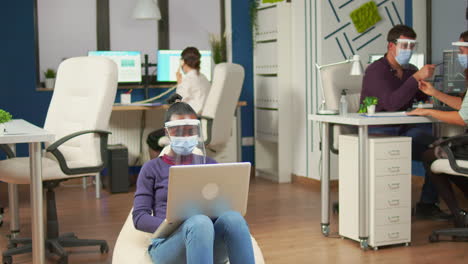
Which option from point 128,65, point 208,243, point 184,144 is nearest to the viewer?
point 208,243

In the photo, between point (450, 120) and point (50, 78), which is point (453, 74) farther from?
point (50, 78)

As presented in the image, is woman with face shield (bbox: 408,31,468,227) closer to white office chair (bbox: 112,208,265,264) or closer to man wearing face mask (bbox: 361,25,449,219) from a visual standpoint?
man wearing face mask (bbox: 361,25,449,219)

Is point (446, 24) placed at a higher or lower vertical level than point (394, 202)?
higher

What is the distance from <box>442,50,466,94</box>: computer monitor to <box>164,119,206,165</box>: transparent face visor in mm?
2905

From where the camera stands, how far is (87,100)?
4098mm

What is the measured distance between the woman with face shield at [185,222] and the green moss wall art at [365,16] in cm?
382

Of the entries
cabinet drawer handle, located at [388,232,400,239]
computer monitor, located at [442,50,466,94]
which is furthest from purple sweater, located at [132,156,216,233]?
computer monitor, located at [442,50,466,94]

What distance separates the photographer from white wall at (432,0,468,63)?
6109mm

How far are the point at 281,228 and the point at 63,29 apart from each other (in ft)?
10.9

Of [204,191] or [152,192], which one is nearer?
[204,191]

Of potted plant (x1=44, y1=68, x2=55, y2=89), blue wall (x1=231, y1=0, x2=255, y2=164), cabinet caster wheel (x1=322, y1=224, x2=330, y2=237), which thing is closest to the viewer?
cabinet caster wheel (x1=322, y1=224, x2=330, y2=237)

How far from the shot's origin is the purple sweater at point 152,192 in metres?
2.66

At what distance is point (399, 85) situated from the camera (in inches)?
185

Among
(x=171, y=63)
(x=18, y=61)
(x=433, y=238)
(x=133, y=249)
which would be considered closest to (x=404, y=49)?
(x=433, y=238)
